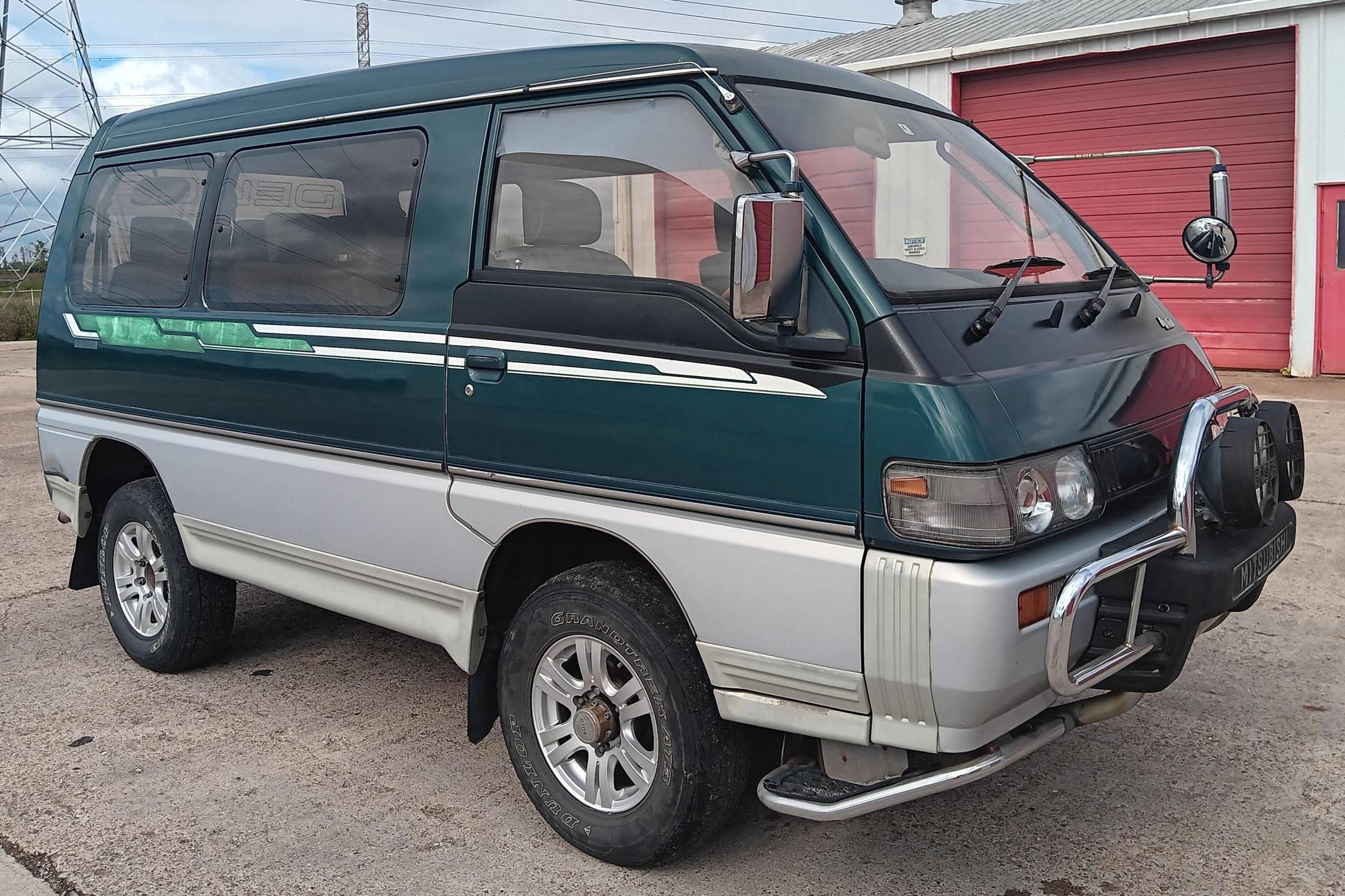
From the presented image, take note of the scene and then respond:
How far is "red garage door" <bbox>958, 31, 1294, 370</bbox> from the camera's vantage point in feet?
40.9

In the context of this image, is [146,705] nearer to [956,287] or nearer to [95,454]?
[95,454]

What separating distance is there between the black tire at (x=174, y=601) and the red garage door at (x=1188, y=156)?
420 inches

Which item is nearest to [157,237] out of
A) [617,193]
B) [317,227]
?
[317,227]

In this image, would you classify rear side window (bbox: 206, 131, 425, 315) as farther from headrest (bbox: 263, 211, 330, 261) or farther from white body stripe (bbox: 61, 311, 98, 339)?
white body stripe (bbox: 61, 311, 98, 339)

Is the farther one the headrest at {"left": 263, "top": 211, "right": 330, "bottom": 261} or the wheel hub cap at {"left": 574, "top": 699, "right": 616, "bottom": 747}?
the headrest at {"left": 263, "top": 211, "right": 330, "bottom": 261}

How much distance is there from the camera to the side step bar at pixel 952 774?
279cm

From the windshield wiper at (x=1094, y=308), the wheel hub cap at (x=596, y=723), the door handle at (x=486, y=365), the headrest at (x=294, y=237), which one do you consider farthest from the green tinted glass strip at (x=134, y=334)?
the windshield wiper at (x=1094, y=308)

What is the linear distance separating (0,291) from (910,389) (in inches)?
1365

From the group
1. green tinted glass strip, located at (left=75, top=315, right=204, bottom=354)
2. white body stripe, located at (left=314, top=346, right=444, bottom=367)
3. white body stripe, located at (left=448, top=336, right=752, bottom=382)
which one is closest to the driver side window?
white body stripe, located at (left=448, top=336, right=752, bottom=382)

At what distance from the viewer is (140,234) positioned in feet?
16.4

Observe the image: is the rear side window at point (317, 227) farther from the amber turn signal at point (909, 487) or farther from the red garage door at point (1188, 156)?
the red garage door at point (1188, 156)

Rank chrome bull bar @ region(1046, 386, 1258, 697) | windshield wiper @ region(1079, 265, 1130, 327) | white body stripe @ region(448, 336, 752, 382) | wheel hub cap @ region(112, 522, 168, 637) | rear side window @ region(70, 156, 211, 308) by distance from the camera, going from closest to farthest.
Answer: chrome bull bar @ region(1046, 386, 1258, 697), white body stripe @ region(448, 336, 752, 382), windshield wiper @ region(1079, 265, 1130, 327), rear side window @ region(70, 156, 211, 308), wheel hub cap @ region(112, 522, 168, 637)

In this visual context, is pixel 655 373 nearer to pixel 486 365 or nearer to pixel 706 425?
pixel 706 425

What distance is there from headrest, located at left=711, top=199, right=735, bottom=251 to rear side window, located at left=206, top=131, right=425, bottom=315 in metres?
1.18
